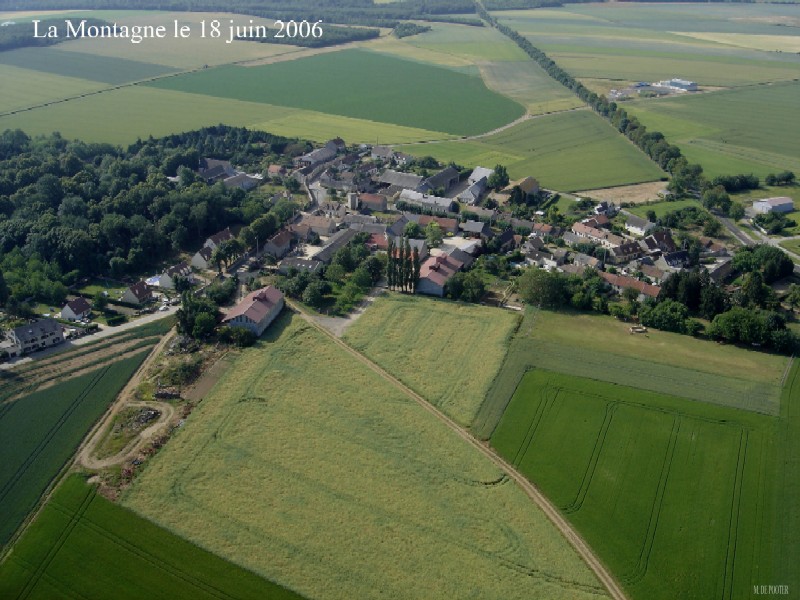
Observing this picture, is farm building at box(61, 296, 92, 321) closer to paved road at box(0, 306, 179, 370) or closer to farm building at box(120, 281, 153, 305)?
paved road at box(0, 306, 179, 370)

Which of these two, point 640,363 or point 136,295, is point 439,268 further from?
point 136,295

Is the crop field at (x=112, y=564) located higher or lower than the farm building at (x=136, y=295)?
lower

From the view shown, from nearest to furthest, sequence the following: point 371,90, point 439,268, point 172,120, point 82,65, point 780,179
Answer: point 439,268 < point 780,179 < point 172,120 < point 371,90 < point 82,65

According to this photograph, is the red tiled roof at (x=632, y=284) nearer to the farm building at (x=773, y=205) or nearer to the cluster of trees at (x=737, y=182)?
the farm building at (x=773, y=205)

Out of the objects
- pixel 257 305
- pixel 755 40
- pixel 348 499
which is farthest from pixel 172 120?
pixel 755 40

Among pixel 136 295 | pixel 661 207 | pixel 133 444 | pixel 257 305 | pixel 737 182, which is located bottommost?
pixel 133 444

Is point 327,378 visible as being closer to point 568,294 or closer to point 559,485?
point 559,485

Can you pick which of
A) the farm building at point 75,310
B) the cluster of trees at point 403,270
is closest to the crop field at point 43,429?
the farm building at point 75,310
